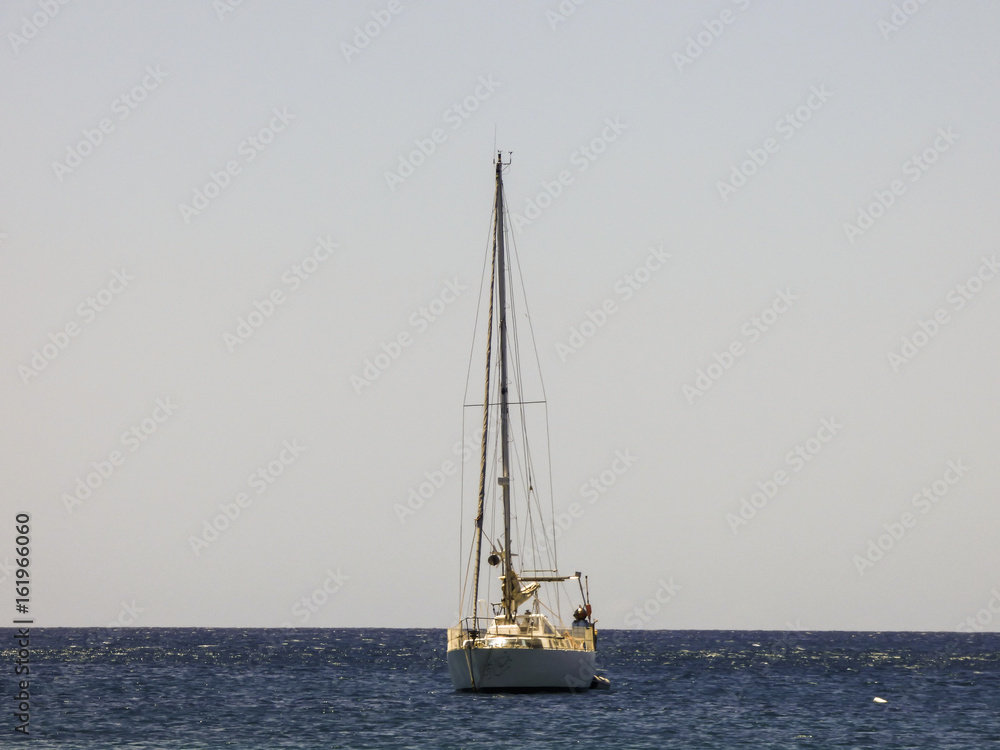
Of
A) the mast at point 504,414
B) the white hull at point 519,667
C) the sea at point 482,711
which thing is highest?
the mast at point 504,414

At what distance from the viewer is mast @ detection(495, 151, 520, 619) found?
59281 mm

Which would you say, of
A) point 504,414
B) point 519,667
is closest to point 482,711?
point 519,667

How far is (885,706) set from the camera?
216 feet

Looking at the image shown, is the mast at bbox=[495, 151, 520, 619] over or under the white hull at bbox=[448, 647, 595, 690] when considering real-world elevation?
over

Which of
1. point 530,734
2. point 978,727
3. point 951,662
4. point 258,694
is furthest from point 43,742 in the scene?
point 951,662

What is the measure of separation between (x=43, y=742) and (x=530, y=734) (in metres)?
16.6

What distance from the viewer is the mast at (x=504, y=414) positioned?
59281 mm

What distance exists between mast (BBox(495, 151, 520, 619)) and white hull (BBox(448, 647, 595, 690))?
332cm

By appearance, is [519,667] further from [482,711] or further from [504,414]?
[504,414]

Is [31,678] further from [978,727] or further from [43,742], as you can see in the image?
[978,727]

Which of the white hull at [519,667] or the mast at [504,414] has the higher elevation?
the mast at [504,414]

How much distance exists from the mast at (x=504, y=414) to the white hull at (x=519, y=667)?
332 cm

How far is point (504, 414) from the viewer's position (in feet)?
200

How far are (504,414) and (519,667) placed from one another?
11.7 metres
